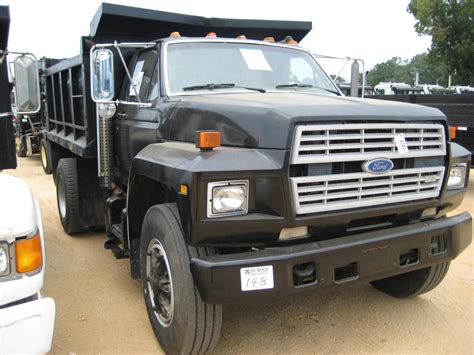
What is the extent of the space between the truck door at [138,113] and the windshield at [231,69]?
0.20 m

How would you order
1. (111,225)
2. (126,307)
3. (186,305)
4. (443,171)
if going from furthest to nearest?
(111,225), (126,307), (443,171), (186,305)

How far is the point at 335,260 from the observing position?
9.25 ft

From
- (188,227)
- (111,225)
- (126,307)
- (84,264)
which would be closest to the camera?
(188,227)

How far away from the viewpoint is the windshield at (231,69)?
3.98 meters

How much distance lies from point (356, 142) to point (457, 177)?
1136mm

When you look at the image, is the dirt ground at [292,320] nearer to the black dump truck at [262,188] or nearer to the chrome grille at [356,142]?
the black dump truck at [262,188]

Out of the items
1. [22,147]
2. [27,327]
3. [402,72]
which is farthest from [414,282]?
[402,72]

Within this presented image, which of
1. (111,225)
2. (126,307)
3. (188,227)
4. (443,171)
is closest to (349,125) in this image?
(443,171)

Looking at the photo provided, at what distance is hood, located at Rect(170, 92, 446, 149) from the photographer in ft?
9.21

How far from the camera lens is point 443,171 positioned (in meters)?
3.34

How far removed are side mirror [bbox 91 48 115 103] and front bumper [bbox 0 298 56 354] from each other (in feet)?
6.95

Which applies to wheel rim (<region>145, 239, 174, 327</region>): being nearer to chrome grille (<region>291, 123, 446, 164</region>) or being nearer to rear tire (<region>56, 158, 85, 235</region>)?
chrome grille (<region>291, 123, 446, 164</region>)

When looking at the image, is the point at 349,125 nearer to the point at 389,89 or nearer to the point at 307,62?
the point at 307,62

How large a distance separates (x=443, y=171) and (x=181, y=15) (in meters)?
3.24
